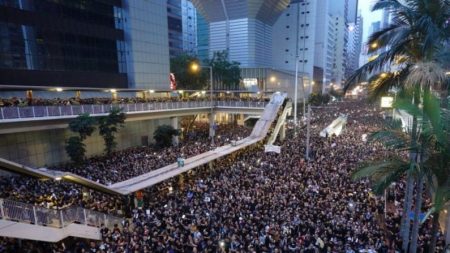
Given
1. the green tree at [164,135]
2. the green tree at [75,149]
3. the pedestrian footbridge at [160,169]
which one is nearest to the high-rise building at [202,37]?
the pedestrian footbridge at [160,169]

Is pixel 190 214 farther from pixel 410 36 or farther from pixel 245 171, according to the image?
pixel 410 36

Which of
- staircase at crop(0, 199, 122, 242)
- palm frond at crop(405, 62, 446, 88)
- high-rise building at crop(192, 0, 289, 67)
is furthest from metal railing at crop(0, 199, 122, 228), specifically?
high-rise building at crop(192, 0, 289, 67)

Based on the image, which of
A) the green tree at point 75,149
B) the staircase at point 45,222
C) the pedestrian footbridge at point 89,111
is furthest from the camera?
the green tree at point 75,149

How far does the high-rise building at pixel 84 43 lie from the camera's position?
22844mm

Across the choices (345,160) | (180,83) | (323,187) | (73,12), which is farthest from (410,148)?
(180,83)

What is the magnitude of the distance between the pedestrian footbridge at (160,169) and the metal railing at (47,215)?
1146 millimetres

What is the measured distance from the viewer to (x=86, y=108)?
21.6m

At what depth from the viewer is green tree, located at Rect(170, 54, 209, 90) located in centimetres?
4646

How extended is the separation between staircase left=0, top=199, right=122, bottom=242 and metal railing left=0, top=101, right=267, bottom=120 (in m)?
9.79

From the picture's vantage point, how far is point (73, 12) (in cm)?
2692

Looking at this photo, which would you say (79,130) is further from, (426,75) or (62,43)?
(426,75)

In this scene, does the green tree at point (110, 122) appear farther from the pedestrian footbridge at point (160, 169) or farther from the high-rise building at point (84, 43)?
the high-rise building at point (84, 43)

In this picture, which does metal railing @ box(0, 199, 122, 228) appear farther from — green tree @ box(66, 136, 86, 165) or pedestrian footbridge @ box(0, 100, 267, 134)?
green tree @ box(66, 136, 86, 165)

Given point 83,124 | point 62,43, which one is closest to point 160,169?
point 83,124
